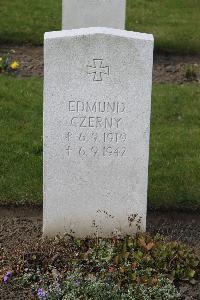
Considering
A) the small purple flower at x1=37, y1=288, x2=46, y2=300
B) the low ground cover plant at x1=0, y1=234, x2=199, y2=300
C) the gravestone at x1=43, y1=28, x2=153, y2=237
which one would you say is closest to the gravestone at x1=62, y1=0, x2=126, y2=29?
the gravestone at x1=43, y1=28, x2=153, y2=237

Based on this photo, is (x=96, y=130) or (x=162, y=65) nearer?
(x=96, y=130)

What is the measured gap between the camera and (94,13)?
1036cm

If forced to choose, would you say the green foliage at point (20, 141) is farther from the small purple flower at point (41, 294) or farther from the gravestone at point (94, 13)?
the small purple flower at point (41, 294)

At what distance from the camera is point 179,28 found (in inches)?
484

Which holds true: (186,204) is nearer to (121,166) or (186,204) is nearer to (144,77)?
(121,166)

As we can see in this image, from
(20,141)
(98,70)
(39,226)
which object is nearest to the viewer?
(98,70)

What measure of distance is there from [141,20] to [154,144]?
493 centimetres

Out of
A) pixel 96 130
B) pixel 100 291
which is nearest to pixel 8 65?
pixel 96 130

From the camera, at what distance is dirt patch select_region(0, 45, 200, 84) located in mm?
10586

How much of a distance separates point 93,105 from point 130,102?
284mm

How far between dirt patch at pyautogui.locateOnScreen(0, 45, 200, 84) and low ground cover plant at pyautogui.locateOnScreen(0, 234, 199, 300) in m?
4.83

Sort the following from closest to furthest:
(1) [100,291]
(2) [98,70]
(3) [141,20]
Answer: (1) [100,291], (2) [98,70], (3) [141,20]

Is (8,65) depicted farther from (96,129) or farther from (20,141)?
(96,129)

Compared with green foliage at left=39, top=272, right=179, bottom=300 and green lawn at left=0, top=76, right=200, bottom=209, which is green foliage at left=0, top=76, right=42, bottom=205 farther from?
green foliage at left=39, top=272, right=179, bottom=300
